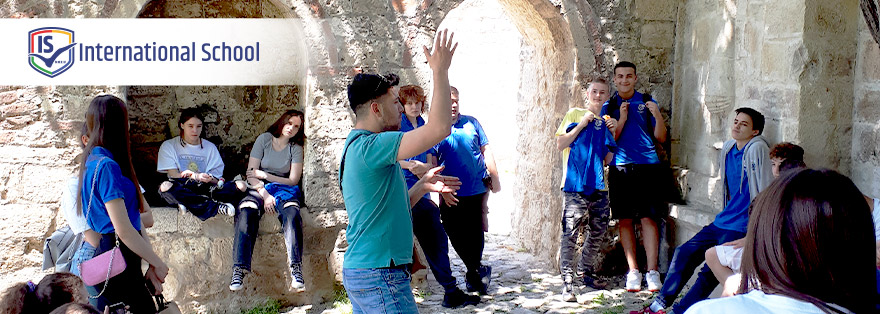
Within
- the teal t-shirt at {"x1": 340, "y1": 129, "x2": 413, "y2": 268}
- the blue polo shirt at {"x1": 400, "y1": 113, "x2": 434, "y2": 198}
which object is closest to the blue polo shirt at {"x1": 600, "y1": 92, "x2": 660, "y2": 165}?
the blue polo shirt at {"x1": 400, "y1": 113, "x2": 434, "y2": 198}

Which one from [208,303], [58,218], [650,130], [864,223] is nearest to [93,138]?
[58,218]

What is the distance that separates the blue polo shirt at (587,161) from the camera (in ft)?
19.6

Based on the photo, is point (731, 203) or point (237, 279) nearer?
point (731, 203)

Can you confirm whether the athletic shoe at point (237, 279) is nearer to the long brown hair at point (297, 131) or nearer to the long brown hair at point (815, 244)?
the long brown hair at point (297, 131)

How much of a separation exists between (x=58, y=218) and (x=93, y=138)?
1.99m

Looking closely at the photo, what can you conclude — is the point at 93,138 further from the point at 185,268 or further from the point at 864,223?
the point at 864,223

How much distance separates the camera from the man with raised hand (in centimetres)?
306

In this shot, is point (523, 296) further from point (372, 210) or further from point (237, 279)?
point (372, 210)

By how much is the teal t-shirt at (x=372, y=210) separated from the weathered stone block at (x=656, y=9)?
373 centimetres

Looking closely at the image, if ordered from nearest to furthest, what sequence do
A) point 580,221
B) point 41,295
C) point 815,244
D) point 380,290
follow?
point 815,244 → point 41,295 → point 380,290 → point 580,221

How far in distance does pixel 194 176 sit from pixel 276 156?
1.95 ft

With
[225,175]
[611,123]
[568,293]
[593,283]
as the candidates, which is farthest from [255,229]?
[611,123]

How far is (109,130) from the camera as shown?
356cm

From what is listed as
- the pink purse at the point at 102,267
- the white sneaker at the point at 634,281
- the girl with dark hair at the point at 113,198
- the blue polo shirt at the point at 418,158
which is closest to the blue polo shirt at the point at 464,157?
the blue polo shirt at the point at 418,158
